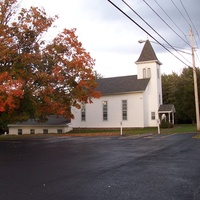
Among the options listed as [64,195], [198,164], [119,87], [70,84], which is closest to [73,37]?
[70,84]

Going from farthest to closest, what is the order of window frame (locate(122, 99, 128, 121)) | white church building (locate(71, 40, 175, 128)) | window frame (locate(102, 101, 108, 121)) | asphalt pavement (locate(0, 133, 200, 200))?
window frame (locate(102, 101, 108, 121)), window frame (locate(122, 99, 128, 121)), white church building (locate(71, 40, 175, 128)), asphalt pavement (locate(0, 133, 200, 200))

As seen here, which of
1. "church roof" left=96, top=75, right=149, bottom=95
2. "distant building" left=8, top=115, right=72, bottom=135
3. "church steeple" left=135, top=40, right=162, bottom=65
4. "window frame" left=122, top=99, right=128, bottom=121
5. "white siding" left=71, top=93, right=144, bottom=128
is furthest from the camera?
"distant building" left=8, top=115, right=72, bottom=135

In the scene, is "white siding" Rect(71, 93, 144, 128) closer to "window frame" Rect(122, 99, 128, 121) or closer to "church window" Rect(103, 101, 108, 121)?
"window frame" Rect(122, 99, 128, 121)

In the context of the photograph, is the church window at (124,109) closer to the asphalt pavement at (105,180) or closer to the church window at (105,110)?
the church window at (105,110)

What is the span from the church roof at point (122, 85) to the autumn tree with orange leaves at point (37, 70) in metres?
11.5

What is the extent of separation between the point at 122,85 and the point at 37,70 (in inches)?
738

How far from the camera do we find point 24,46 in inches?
1081

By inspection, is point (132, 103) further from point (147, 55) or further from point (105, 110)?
point (147, 55)

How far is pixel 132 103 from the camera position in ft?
136

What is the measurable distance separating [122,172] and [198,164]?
9.74 feet

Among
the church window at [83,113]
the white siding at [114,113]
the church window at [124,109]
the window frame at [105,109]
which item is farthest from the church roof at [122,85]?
the church window at [83,113]

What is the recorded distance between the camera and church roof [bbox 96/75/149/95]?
41.7 meters

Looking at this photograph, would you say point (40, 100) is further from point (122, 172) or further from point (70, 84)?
point (122, 172)

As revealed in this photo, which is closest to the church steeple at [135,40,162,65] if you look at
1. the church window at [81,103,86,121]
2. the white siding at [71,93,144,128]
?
the white siding at [71,93,144,128]
